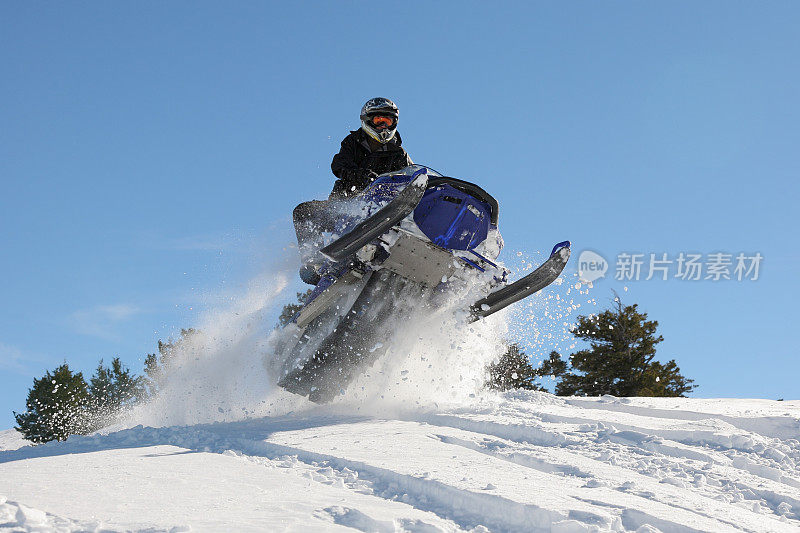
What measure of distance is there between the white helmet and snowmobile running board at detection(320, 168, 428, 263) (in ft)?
4.65

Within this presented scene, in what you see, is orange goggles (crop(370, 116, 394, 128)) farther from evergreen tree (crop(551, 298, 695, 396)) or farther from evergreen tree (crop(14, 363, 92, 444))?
evergreen tree (crop(14, 363, 92, 444))

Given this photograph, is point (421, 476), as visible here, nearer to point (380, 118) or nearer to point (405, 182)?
point (405, 182)

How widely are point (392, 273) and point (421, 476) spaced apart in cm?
320

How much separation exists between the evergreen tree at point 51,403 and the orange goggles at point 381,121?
2059cm

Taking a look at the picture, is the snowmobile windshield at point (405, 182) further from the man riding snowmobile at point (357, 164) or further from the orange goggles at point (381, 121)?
the orange goggles at point (381, 121)

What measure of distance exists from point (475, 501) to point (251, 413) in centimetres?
442

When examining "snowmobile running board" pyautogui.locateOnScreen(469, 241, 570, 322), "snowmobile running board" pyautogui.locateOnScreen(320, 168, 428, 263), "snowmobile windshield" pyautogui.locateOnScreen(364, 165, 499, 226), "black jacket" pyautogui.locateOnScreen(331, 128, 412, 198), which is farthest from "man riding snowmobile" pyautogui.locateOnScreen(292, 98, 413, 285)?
"snowmobile running board" pyautogui.locateOnScreen(469, 241, 570, 322)

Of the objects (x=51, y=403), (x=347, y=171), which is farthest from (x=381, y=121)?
(x=51, y=403)

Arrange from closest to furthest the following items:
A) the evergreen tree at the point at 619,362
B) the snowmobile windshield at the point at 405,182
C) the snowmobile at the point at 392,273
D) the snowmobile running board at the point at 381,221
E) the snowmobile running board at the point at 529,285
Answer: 1. the snowmobile running board at the point at 381,221
2. the snowmobile at the point at 392,273
3. the snowmobile windshield at the point at 405,182
4. the snowmobile running board at the point at 529,285
5. the evergreen tree at the point at 619,362

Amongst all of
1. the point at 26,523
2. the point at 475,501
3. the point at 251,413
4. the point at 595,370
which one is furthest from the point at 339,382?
the point at 595,370

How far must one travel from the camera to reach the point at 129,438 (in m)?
4.36

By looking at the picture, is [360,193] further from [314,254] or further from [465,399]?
[465,399]

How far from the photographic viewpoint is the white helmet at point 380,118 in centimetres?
686

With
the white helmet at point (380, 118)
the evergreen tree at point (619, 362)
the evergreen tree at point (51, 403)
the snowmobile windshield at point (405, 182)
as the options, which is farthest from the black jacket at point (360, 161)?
Result: the evergreen tree at point (51, 403)
